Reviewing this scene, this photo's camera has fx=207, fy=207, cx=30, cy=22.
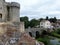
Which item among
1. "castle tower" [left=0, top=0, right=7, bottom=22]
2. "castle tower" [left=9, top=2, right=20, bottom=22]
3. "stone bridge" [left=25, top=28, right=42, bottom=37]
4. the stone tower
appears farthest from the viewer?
"stone bridge" [left=25, top=28, right=42, bottom=37]

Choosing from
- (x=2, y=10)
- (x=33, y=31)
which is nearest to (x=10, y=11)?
(x=2, y=10)

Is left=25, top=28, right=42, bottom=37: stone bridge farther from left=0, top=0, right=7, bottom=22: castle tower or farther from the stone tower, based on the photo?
left=0, top=0, right=7, bottom=22: castle tower

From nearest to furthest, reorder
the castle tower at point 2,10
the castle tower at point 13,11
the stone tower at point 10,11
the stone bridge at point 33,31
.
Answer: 1. the castle tower at point 2,10
2. the stone tower at point 10,11
3. the castle tower at point 13,11
4. the stone bridge at point 33,31

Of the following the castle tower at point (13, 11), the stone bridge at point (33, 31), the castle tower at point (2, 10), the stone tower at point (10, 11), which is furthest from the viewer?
the stone bridge at point (33, 31)

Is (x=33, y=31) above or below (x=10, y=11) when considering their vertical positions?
below

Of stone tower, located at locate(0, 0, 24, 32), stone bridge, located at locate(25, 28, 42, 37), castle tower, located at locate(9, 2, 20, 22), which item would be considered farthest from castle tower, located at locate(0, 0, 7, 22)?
stone bridge, located at locate(25, 28, 42, 37)

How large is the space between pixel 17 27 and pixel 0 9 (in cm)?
266

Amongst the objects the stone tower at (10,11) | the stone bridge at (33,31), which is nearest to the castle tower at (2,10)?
the stone tower at (10,11)

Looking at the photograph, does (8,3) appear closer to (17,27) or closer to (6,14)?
(6,14)

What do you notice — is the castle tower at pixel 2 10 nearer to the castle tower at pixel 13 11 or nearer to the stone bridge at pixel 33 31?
the castle tower at pixel 13 11

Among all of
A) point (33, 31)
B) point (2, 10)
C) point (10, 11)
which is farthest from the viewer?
point (33, 31)

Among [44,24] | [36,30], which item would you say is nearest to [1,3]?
[36,30]

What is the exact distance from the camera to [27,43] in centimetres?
1616

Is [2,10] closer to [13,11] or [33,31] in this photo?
[13,11]
